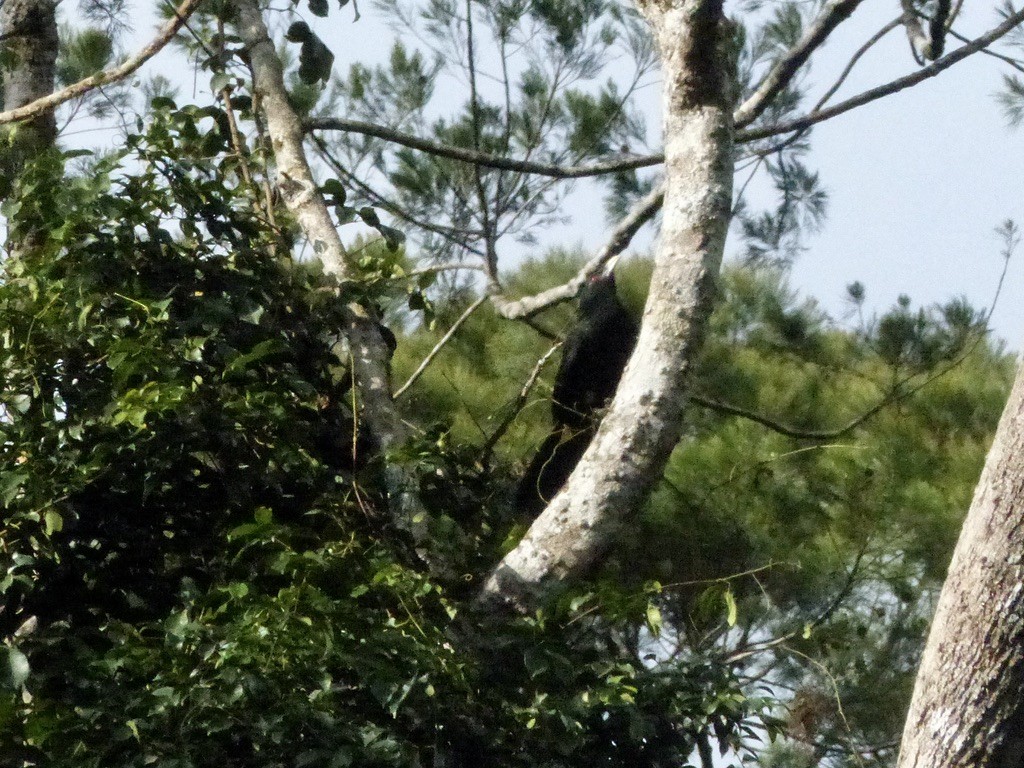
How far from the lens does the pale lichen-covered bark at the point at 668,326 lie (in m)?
2.02

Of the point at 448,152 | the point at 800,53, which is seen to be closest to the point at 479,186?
the point at 448,152

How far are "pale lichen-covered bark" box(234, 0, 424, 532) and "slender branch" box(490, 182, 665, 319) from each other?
483 mm

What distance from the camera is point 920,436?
3.14 m

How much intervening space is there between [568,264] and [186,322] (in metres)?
1.75

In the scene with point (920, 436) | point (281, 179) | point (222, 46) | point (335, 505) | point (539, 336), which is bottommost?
point (920, 436)

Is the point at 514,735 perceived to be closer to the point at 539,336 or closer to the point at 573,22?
the point at 539,336

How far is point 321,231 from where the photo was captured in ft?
8.52

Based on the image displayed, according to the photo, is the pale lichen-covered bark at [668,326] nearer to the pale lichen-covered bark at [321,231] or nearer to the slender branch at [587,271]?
the pale lichen-covered bark at [321,231]

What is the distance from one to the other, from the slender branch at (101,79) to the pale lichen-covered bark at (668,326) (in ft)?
3.55

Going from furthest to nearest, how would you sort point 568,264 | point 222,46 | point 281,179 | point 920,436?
1. point 568,264
2. point 920,436
3. point 222,46
4. point 281,179

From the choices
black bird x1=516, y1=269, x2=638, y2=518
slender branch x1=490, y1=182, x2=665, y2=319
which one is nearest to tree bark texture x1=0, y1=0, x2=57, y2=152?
slender branch x1=490, y1=182, x2=665, y2=319

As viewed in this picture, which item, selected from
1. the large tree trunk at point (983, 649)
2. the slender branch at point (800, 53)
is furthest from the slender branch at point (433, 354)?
the large tree trunk at point (983, 649)

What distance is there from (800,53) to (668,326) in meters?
1.07

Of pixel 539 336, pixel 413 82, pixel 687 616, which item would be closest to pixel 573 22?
pixel 413 82
